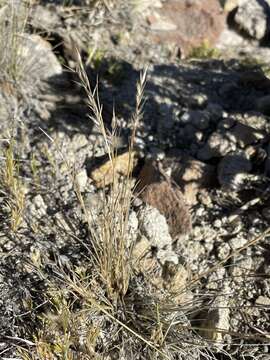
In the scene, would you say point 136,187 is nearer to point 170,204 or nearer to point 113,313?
point 170,204

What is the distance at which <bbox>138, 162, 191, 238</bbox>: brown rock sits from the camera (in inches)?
88.5

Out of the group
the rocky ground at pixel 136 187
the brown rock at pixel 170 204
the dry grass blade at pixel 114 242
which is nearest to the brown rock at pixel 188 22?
the rocky ground at pixel 136 187

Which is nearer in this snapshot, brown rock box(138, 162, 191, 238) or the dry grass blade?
the dry grass blade

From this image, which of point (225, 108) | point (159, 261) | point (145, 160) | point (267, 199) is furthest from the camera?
point (225, 108)

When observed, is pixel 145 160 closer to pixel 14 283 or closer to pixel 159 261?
pixel 159 261

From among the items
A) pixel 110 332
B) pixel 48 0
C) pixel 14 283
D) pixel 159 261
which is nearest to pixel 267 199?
pixel 159 261

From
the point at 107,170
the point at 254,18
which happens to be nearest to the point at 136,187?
the point at 107,170

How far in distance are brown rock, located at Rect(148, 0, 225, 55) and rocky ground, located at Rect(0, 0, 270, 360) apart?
0.01 m

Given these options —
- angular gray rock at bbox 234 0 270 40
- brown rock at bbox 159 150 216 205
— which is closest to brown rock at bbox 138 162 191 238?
brown rock at bbox 159 150 216 205

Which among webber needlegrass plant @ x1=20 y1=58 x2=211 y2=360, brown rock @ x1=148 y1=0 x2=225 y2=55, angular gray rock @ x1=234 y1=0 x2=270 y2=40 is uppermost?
angular gray rock @ x1=234 y1=0 x2=270 y2=40

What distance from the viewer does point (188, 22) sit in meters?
3.59

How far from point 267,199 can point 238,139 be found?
0.38 metres

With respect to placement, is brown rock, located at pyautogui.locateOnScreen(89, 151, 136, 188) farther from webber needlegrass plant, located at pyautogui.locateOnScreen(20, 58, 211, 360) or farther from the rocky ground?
webber needlegrass plant, located at pyautogui.locateOnScreen(20, 58, 211, 360)

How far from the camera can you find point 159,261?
2.14 m
